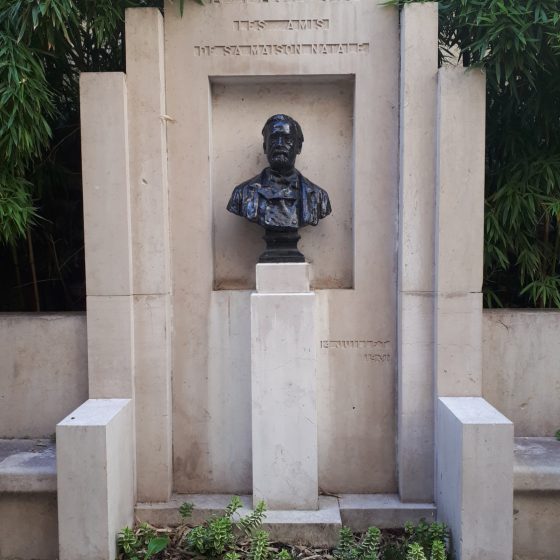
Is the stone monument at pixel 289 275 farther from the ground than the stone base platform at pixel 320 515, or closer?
farther from the ground

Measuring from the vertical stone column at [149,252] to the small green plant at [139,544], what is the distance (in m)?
0.41

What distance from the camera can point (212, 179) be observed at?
4.42 m

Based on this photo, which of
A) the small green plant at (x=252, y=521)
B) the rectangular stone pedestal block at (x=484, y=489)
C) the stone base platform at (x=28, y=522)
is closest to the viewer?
the rectangular stone pedestal block at (x=484, y=489)

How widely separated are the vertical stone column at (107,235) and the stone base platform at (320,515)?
0.92 meters

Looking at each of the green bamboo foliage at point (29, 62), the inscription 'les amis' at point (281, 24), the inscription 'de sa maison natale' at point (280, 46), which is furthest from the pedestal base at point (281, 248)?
the green bamboo foliage at point (29, 62)

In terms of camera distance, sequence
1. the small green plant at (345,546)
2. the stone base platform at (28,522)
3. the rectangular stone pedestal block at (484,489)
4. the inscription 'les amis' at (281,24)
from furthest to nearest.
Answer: the inscription 'les amis' at (281,24), the stone base platform at (28,522), the small green plant at (345,546), the rectangular stone pedestal block at (484,489)

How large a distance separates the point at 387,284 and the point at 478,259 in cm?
67

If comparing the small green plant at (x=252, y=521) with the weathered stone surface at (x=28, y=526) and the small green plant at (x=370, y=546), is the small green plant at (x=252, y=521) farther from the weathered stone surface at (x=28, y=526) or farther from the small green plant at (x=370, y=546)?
the weathered stone surface at (x=28, y=526)

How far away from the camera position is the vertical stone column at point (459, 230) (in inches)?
158

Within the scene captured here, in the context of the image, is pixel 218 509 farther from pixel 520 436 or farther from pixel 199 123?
pixel 199 123

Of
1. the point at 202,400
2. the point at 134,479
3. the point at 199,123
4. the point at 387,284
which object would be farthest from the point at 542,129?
the point at 134,479

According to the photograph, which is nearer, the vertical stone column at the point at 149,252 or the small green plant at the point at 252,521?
the small green plant at the point at 252,521

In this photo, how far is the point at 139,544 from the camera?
3627 millimetres

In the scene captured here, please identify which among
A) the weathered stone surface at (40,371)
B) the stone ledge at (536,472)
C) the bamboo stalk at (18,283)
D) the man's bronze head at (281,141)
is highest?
the man's bronze head at (281,141)
